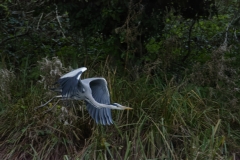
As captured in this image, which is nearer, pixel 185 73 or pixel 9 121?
pixel 9 121

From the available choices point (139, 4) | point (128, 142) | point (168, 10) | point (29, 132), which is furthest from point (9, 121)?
point (168, 10)

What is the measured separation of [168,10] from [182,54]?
131 cm

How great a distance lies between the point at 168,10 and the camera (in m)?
6.36

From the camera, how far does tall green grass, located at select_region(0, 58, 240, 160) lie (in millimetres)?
4977

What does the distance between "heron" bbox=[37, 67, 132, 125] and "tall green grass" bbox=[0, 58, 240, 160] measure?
16.2 inches

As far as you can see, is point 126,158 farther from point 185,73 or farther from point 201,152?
point 185,73

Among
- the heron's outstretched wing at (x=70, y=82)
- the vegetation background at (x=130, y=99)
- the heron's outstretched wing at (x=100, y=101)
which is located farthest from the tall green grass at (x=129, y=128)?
the heron's outstretched wing at (x=70, y=82)

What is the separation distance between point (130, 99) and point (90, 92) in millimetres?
1202

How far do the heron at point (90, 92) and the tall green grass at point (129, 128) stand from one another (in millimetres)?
412

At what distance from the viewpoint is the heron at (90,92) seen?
4.18 meters

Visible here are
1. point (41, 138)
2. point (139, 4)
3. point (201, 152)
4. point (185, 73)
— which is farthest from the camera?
point (185, 73)

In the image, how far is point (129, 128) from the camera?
5.23m

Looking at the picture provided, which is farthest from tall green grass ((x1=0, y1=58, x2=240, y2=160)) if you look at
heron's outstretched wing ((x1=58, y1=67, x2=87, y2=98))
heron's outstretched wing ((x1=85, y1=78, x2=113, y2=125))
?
heron's outstretched wing ((x1=58, y1=67, x2=87, y2=98))

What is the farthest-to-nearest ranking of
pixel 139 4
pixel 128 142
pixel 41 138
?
pixel 139 4, pixel 41 138, pixel 128 142
